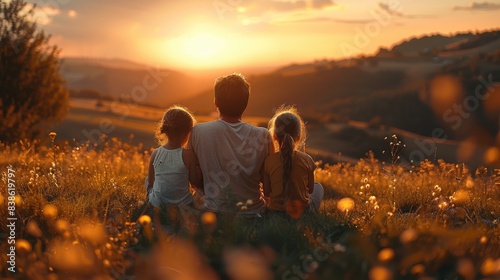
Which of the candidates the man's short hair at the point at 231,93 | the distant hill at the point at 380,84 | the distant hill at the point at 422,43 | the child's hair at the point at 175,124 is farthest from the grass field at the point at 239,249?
the distant hill at the point at 422,43

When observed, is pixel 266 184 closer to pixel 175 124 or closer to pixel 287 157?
pixel 287 157

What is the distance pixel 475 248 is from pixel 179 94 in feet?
365

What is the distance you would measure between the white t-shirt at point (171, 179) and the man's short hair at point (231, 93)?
0.80 metres

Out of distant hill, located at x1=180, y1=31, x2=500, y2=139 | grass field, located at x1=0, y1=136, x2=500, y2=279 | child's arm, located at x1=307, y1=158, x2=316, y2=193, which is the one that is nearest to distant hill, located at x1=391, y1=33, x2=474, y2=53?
distant hill, located at x1=180, y1=31, x2=500, y2=139

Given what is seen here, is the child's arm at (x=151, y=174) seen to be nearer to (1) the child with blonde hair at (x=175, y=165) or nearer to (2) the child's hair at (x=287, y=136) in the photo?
(1) the child with blonde hair at (x=175, y=165)

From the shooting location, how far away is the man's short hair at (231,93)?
642 centimetres

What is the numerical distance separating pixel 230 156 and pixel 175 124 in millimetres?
817

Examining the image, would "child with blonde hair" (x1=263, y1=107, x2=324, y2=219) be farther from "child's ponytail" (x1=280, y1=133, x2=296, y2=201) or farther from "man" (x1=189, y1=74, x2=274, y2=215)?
"man" (x1=189, y1=74, x2=274, y2=215)

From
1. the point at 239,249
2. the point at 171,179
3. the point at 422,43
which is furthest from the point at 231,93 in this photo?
the point at 422,43

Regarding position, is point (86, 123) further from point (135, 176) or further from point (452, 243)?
point (452, 243)

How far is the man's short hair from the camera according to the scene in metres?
6.42

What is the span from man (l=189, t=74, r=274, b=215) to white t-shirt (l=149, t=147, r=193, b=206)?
0.90 ft

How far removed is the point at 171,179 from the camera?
6.72 metres

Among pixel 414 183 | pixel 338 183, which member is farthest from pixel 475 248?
pixel 338 183
